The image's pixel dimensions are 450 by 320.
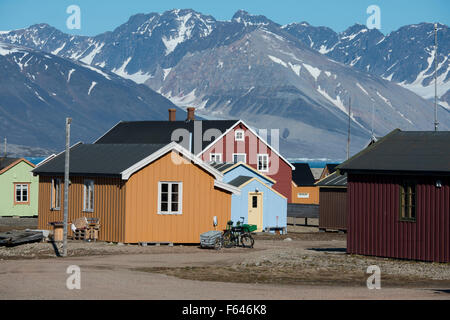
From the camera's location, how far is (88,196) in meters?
42.0

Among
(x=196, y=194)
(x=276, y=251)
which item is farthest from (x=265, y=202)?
(x=276, y=251)

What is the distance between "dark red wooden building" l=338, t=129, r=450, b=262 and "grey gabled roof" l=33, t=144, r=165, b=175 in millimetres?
10237

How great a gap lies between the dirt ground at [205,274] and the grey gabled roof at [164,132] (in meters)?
39.8

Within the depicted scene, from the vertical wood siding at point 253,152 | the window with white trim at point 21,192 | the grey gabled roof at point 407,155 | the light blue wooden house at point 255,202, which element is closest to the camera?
the grey gabled roof at point 407,155

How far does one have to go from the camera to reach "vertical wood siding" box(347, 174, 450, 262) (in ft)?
105

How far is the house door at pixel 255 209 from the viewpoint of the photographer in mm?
57531

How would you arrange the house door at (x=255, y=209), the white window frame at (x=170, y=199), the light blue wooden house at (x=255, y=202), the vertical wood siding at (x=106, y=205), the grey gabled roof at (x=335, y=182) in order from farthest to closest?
the grey gabled roof at (x=335, y=182) → the house door at (x=255, y=209) → the light blue wooden house at (x=255, y=202) → the white window frame at (x=170, y=199) → the vertical wood siding at (x=106, y=205)

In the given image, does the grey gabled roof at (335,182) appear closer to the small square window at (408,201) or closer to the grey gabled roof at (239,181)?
the grey gabled roof at (239,181)

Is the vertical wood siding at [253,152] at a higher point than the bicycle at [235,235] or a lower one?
higher

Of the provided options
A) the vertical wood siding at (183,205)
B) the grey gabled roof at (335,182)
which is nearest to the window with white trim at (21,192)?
the grey gabled roof at (335,182)

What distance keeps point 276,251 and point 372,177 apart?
552 centimetres

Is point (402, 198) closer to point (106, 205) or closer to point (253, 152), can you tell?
point (106, 205)
